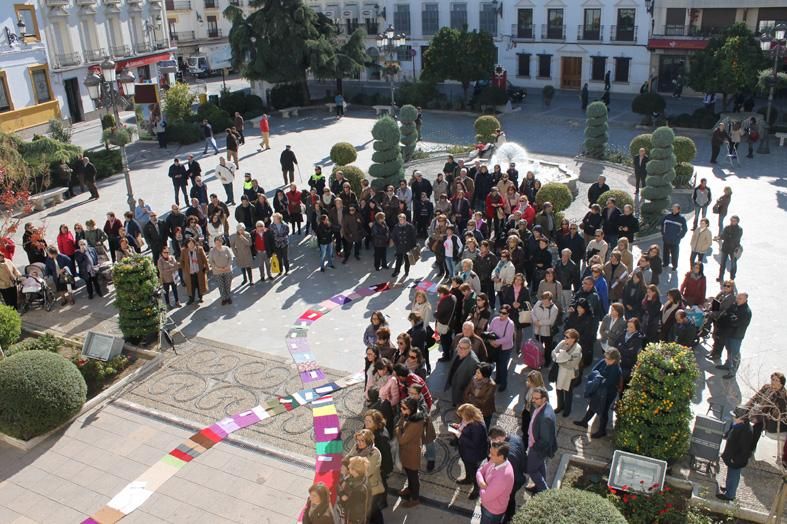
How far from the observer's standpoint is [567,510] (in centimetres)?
699

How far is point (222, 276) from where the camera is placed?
15094 mm

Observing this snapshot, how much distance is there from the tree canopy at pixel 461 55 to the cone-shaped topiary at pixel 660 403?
90.8 feet

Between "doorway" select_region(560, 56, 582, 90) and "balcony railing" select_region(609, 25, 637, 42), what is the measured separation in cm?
225

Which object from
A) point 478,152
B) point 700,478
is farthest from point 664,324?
point 478,152

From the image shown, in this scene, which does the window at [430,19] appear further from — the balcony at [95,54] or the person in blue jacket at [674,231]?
the person in blue jacket at [674,231]

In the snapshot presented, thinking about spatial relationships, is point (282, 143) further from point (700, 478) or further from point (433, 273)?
point (700, 478)

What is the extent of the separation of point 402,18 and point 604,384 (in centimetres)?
3968

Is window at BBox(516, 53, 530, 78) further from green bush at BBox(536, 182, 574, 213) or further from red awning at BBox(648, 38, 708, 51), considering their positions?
green bush at BBox(536, 182, 574, 213)

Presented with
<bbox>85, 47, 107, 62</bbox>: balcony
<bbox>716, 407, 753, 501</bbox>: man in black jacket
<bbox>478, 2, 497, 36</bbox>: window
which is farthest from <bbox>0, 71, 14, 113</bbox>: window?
<bbox>716, 407, 753, 501</bbox>: man in black jacket

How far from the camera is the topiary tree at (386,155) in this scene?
2059 centimetres

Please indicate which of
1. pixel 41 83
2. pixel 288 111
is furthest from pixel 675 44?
pixel 41 83

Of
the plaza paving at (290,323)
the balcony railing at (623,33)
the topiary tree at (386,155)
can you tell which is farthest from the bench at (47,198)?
the balcony railing at (623,33)

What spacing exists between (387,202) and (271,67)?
2039 cm

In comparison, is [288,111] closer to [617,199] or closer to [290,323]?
[617,199]
